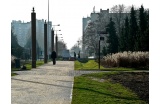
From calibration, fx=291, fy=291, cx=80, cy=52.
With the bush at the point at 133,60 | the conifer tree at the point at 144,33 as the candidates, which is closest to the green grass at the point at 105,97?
the bush at the point at 133,60

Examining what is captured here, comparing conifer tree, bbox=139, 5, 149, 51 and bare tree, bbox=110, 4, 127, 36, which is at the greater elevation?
bare tree, bbox=110, 4, 127, 36

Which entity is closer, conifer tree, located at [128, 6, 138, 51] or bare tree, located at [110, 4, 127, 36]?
conifer tree, located at [128, 6, 138, 51]

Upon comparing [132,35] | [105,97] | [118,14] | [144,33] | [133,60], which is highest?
[118,14]

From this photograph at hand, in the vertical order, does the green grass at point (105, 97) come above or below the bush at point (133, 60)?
below

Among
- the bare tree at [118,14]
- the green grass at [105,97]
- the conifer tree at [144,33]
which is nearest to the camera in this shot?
the green grass at [105,97]

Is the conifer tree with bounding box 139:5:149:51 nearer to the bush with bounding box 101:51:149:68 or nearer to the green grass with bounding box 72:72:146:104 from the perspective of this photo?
the bush with bounding box 101:51:149:68

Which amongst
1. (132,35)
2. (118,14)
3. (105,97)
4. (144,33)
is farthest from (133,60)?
(118,14)

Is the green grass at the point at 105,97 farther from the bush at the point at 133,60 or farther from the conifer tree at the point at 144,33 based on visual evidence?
the conifer tree at the point at 144,33

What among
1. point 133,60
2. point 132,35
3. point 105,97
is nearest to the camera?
point 105,97

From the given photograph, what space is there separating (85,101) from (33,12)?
16.4 m

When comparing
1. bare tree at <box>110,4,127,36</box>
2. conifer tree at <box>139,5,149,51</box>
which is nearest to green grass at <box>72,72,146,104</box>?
conifer tree at <box>139,5,149,51</box>

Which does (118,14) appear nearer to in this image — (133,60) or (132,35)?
(132,35)
